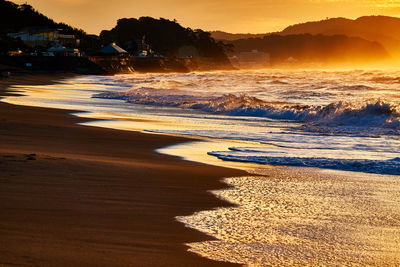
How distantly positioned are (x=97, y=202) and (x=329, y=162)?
181 inches

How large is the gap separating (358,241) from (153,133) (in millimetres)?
8970

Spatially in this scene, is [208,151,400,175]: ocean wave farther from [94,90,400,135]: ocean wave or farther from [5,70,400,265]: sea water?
[94,90,400,135]: ocean wave

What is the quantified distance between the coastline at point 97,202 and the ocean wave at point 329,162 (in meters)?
1.00

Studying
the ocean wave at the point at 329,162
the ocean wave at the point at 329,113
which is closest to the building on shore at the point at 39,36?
the ocean wave at the point at 329,113

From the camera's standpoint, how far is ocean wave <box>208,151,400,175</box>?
27.0ft

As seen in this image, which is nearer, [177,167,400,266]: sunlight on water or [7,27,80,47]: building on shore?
[177,167,400,266]: sunlight on water

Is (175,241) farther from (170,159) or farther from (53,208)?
(170,159)

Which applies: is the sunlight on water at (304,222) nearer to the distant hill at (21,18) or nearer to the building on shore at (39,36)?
the building on shore at (39,36)

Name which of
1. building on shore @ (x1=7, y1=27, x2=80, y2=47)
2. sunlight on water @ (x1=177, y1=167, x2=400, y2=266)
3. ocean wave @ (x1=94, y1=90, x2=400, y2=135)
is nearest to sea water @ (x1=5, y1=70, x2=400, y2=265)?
sunlight on water @ (x1=177, y1=167, x2=400, y2=266)

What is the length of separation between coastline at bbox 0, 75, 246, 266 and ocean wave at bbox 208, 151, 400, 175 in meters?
1.00

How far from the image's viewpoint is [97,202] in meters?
5.29

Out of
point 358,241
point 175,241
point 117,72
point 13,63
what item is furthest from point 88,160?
point 117,72

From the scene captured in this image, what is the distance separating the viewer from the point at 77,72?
95.4 meters

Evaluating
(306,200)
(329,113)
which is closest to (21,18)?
(329,113)
